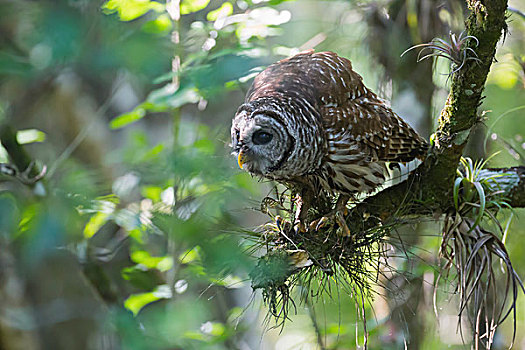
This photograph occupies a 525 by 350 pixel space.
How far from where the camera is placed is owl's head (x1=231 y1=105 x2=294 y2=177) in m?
1.91

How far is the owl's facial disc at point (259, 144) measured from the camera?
1.92 metres

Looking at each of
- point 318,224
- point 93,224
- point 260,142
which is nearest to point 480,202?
point 318,224

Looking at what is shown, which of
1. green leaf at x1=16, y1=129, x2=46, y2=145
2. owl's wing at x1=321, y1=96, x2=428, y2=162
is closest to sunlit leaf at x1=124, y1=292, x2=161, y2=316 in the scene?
green leaf at x1=16, y1=129, x2=46, y2=145

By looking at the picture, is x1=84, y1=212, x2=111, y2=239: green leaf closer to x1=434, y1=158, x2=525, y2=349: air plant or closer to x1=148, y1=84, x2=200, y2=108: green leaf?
x1=148, y1=84, x2=200, y2=108: green leaf

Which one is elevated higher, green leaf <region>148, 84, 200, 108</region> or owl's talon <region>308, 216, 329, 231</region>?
green leaf <region>148, 84, 200, 108</region>

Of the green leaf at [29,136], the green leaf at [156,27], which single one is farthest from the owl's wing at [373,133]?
the green leaf at [29,136]

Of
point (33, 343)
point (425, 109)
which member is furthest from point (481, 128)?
point (33, 343)

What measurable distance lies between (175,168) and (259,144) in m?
1.14

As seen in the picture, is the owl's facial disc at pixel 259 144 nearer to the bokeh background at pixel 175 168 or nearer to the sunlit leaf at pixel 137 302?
the bokeh background at pixel 175 168

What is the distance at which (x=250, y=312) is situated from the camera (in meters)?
4.03

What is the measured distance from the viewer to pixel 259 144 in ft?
6.36

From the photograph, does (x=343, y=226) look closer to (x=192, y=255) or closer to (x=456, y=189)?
(x=456, y=189)

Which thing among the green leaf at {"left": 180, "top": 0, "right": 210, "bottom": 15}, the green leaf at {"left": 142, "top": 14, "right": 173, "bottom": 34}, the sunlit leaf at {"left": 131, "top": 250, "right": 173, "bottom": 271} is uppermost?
the green leaf at {"left": 142, "top": 14, "right": 173, "bottom": 34}

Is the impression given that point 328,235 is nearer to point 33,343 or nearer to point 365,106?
point 365,106
